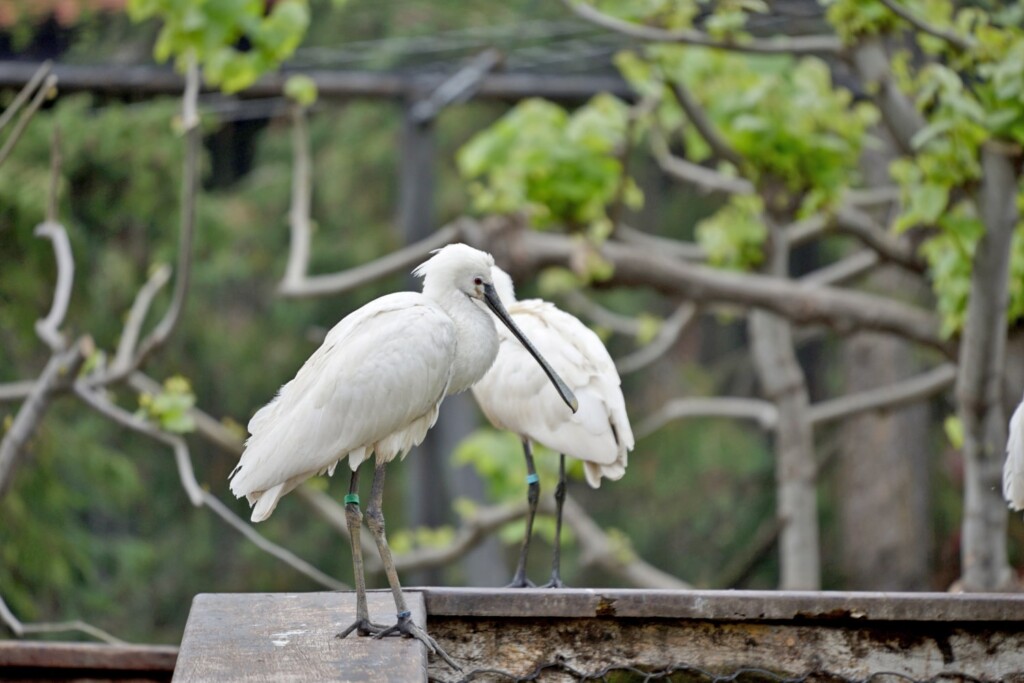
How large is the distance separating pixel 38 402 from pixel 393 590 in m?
2.11

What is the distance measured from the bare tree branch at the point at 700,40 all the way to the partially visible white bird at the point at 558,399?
1382 mm

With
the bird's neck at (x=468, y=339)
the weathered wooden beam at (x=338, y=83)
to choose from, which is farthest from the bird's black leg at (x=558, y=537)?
the weathered wooden beam at (x=338, y=83)

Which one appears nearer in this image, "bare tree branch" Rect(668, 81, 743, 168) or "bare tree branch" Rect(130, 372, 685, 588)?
"bare tree branch" Rect(668, 81, 743, 168)

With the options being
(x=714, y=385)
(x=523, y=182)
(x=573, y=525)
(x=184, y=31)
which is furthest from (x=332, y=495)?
(x=184, y=31)

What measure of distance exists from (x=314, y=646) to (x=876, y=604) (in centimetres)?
147

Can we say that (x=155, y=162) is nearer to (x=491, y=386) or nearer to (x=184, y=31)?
(x=184, y=31)

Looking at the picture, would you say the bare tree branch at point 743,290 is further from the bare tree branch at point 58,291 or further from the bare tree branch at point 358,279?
the bare tree branch at point 58,291

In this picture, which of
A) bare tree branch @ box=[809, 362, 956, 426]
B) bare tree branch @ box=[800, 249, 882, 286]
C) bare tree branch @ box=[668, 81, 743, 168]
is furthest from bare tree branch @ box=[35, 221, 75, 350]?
bare tree branch @ box=[800, 249, 882, 286]

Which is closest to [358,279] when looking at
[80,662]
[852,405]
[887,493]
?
[852,405]

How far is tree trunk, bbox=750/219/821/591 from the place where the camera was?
7.92m

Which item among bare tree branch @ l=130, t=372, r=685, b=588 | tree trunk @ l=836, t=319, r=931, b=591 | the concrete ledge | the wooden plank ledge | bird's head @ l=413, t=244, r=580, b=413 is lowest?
tree trunk @ l=836, t=319, r=931, b=591

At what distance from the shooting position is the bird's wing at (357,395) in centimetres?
356

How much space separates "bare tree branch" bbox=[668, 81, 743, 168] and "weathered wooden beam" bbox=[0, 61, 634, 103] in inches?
62.4

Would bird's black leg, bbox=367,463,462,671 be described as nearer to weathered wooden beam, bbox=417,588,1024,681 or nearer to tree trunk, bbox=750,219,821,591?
weathered wooden beam, bbox=417,588,1024,681
